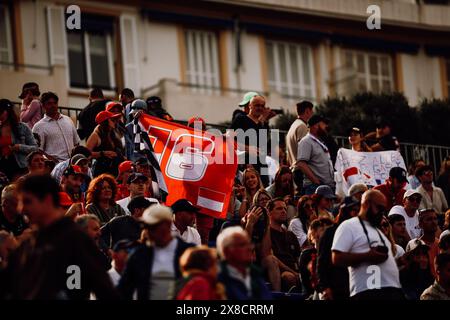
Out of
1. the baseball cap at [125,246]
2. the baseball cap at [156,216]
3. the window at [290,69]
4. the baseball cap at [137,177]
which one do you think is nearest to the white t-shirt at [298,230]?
the baseball cap at [137,177]

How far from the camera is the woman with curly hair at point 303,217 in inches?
853

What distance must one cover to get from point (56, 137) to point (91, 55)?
59.6 feet

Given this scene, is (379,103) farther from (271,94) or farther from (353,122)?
(271,94)

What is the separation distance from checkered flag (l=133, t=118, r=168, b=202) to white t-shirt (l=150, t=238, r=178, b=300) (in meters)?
7.32

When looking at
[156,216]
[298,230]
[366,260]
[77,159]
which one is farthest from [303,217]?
[156,216]

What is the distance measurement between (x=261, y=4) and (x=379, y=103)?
795 cm

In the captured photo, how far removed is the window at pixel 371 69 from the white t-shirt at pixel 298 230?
2529 centimetres

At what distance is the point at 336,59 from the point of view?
154 ft

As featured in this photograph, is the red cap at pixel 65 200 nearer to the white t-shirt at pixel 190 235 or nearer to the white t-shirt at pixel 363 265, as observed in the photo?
the white t-shirt at pixel 190 235

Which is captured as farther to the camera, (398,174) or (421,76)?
(421,76)

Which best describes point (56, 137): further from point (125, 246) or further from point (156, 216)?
point (156, 216)

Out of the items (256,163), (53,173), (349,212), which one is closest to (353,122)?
(256,163)

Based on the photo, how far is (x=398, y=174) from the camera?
968 inches

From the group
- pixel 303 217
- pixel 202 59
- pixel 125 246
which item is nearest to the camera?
pixel 125 246
